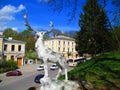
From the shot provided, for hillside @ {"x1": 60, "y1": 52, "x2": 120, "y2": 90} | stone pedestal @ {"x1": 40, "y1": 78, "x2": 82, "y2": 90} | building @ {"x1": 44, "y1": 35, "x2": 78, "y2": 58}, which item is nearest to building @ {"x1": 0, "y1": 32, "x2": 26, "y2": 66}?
building @ {"x1": 44, "y1": 35, "x2": 78, "y2": 58}

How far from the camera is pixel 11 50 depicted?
62031mm

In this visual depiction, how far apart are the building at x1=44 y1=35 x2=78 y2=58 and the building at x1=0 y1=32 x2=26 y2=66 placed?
2148 cm

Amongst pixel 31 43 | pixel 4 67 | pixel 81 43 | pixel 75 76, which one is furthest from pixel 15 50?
pixel 75 76

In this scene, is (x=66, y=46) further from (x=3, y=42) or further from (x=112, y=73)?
(x=112, y=73)

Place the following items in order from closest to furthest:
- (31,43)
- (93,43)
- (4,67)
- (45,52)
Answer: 1. (45,52)
2. (93,43)
3. (4,67)
4. (31,43)

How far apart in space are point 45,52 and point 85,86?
3501mm

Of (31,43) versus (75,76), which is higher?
(31,43)

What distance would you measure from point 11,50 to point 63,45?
30.1 metres

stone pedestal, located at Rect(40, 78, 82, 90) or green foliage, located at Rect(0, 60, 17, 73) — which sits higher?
green foliage, located at Rect(0, 60, 17, 73)

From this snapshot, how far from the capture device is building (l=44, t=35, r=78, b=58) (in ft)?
282

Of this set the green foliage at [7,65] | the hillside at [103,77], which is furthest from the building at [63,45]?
the hillside at [103,77]

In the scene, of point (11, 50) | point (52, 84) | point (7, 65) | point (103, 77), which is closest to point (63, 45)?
point (11, 50)

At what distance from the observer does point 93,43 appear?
158 ft

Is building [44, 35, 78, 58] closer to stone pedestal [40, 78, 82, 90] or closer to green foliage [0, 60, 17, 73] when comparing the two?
green foliage [0, 60, 17, 73]
